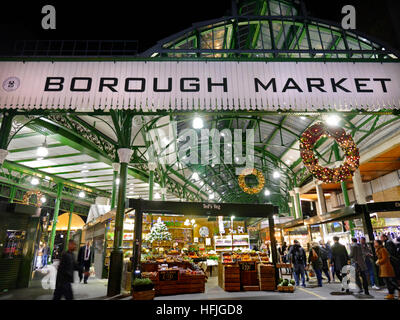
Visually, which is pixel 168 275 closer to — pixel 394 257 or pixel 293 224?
pixel 394 257

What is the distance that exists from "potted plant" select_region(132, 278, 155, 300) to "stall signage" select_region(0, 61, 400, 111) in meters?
4.30

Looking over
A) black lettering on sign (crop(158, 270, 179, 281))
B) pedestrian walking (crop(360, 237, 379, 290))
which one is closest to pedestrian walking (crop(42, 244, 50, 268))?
black lettering on sign (crop(158, 270, 179, 281))

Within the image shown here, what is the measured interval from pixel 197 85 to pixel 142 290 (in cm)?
512

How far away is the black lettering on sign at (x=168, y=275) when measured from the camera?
24.7 ft

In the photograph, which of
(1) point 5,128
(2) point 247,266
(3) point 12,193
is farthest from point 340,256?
(3) point 12,193

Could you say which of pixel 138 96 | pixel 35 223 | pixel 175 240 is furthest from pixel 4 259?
pixel 175 240

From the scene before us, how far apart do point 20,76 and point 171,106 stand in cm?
337

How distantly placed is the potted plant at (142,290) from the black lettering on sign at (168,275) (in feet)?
4.39

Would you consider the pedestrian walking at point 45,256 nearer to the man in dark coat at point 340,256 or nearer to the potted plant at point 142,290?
the potted plant at point 142,290

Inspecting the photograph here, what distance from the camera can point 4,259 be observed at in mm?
8125

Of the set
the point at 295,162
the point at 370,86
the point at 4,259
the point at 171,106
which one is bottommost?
the point at 4,259

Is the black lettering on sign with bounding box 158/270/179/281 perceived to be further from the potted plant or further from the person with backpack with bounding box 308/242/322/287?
the person with backpack with bounding box 308/242/322/287
